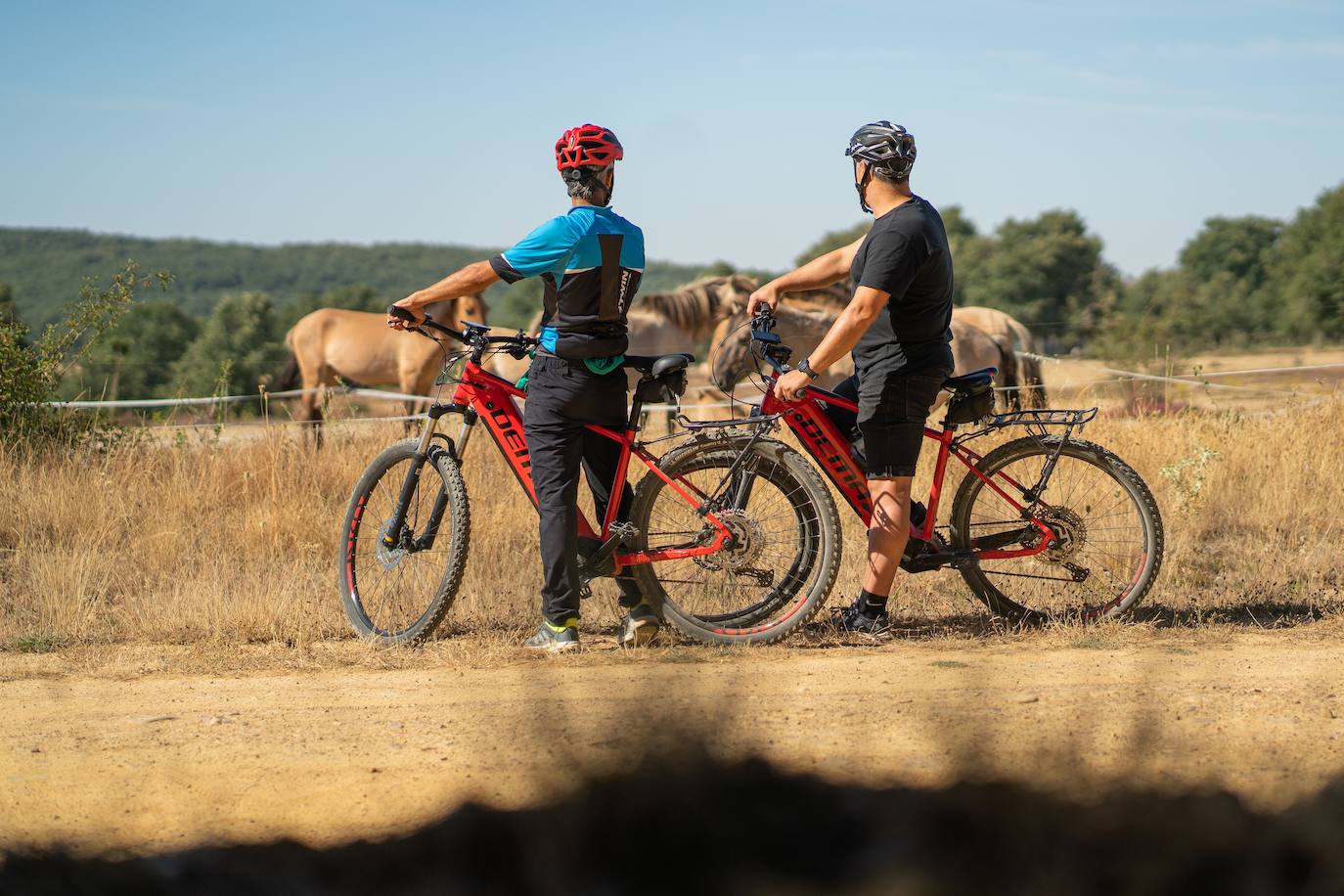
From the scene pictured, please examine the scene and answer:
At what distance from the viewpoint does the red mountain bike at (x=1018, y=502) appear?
5.68m

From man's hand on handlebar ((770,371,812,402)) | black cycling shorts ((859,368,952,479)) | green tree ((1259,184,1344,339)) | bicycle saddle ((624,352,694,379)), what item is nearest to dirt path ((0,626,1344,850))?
black cycling shorts ((859,368,952,479))

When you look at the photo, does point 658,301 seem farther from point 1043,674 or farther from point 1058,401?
point 1043,674

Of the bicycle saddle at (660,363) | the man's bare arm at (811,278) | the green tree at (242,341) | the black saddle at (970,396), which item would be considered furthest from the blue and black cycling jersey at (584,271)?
the green tree at (242,341)

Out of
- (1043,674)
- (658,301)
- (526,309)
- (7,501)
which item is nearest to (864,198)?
(1043,674)

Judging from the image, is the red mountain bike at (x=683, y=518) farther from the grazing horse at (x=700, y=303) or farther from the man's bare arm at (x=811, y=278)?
the grazing horse at (x=700, y=303)

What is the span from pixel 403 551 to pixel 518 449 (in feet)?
2.40

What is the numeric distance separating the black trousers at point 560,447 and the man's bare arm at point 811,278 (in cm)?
80

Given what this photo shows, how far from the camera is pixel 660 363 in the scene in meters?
5.36

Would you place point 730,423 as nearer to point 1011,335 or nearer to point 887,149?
point 887,149

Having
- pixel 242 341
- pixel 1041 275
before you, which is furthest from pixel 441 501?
pixel 1041 275

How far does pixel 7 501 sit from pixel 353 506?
3.29 meters

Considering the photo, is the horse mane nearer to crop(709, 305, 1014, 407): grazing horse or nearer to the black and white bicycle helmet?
crop(709, 305, 1014, 407): grazing horse

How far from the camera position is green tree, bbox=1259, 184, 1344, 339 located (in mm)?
45156

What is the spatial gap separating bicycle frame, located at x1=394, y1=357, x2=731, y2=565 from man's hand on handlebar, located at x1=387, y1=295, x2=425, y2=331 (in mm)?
306
